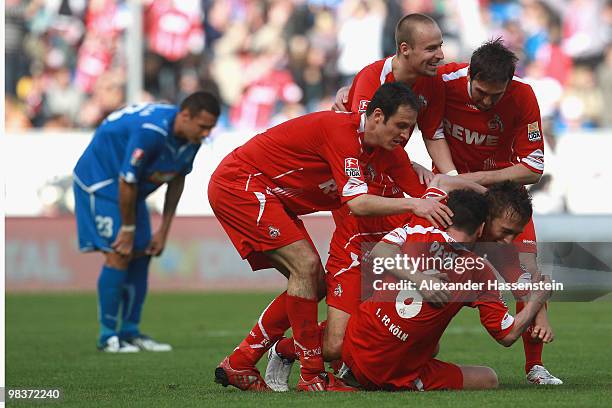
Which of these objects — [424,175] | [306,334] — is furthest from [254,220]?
[424,175]

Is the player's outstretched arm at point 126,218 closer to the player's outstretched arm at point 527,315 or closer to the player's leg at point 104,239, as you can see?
the player's leg at point 104,239

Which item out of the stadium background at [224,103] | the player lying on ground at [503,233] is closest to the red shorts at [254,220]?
the player lying on ground at [503,233]

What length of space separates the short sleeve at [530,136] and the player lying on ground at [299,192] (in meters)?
0.74

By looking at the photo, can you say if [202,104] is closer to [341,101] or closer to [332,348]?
[341,101]

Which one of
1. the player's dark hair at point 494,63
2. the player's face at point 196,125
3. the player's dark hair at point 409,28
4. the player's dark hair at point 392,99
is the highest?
the player's dark hair at point 409,28

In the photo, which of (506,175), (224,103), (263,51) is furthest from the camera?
(263,51)

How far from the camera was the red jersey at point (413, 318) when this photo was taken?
248 inches

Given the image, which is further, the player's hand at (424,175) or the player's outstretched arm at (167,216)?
the player's outstretched arm at (167,216)

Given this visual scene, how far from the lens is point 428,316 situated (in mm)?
6355

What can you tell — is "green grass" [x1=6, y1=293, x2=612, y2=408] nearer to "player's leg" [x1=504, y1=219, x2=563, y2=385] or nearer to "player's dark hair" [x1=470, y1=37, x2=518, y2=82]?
"player's leg" [x1=504, y1=219, x2=563, y2=385]

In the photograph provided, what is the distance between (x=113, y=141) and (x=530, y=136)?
4243 mm

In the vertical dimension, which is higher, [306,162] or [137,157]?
[306,162]

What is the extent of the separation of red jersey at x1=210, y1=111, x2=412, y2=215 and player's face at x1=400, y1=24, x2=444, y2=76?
519mm

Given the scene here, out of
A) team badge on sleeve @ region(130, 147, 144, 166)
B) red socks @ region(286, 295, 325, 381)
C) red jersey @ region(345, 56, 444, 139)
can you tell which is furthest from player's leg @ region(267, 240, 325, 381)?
team badge on sleeve @ region(130, 147, 144, 166)
